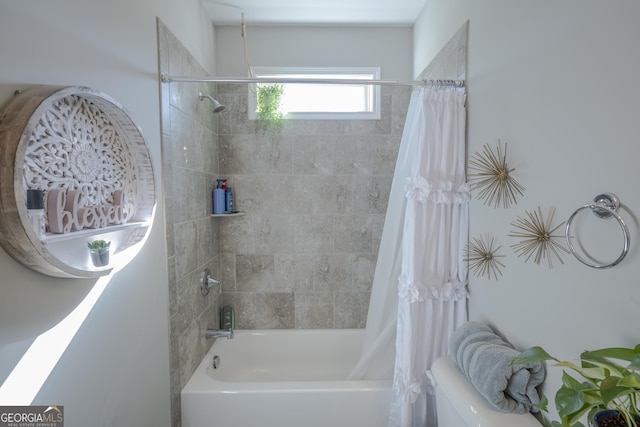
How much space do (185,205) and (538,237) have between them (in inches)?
67.7

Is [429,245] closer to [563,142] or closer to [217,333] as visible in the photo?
[563,142]

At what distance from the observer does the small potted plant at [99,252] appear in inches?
39.4

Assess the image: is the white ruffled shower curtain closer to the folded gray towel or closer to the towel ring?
the folded gray towel

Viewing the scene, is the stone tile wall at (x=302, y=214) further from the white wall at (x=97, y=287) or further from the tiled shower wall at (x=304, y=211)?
the white wall at (x=97, y=287)

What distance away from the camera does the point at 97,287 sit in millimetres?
1089

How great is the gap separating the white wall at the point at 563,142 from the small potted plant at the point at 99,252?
1.45 metres

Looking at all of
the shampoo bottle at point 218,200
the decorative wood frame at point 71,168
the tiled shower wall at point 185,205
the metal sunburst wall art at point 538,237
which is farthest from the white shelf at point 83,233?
the metal sunburst wall art at point 538,237

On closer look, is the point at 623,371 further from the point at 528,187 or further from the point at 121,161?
the point at 121,161

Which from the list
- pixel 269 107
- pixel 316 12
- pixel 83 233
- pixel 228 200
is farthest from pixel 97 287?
pixel 316 12

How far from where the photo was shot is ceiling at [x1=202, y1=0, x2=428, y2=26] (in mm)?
2172

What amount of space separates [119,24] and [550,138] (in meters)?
1.62

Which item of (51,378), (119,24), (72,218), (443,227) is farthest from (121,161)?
(443,227)

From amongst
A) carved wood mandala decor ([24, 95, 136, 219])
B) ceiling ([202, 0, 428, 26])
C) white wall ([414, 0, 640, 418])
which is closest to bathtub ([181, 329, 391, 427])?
white wall ([414, 0, 640, 418])

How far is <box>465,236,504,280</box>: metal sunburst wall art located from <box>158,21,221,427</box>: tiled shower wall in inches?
59.3
